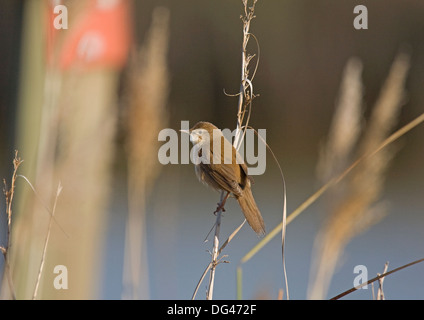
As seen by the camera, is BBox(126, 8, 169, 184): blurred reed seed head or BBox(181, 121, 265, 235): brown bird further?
BBox(181, 121, 265, 235): brown bird

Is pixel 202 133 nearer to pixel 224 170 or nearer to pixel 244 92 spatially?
pixel 224 170

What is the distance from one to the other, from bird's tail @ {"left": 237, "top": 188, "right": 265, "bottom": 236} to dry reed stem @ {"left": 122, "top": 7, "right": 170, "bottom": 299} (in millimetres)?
411

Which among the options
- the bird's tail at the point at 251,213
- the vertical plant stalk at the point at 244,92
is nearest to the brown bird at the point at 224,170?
the bird's tail at the point at 251,213

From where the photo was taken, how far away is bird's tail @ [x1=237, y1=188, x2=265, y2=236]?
201 centimetres

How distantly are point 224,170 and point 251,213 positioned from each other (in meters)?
0.23

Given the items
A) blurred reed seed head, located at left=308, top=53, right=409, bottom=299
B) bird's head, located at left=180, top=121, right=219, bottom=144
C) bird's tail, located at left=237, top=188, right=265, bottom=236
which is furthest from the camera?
bird's head, located at left=180, top=121, right=219, bottom=144

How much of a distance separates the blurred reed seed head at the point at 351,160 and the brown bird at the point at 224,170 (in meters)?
0.45

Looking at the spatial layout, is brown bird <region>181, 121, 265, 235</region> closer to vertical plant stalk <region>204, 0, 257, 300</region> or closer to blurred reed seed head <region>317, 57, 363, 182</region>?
vertical plant stalk <region>204, 0, 257, 300</region>

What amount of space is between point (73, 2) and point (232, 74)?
1.48 metres

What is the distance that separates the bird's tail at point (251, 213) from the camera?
2012 millimetres

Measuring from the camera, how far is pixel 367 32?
342 cm

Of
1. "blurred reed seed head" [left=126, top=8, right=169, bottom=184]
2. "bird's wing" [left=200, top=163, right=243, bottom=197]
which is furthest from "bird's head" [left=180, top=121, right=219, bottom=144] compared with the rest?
"blurred reed seed head" [left=126, top=8, right=169, bottom=184]

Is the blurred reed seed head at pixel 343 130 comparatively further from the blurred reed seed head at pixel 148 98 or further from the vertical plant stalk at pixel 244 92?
the blurred reed seed head at pixel 148 98

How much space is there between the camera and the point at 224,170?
220cm
